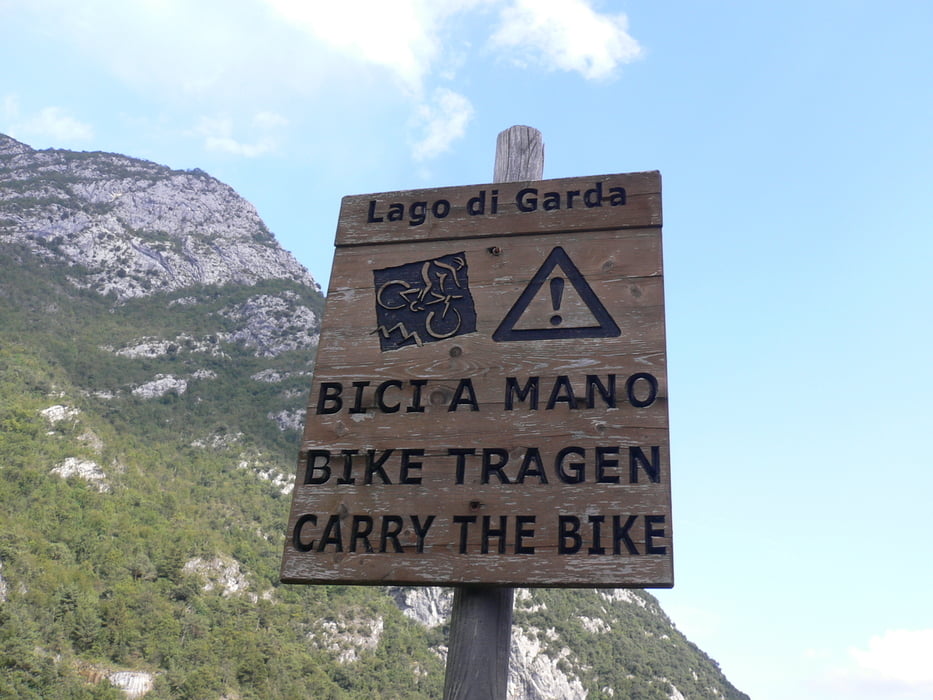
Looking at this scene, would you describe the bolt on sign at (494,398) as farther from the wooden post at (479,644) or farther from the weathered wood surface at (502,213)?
the wooden post at (479,644)

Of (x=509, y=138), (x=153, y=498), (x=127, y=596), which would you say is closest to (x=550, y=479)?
(x=509, y=138)

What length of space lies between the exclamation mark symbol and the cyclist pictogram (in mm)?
321

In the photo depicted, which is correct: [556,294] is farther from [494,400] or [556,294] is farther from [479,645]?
[479,645]

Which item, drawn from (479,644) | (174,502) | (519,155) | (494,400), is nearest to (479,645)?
(479,644)

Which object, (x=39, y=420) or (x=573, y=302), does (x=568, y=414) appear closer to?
(x=573, y=302)

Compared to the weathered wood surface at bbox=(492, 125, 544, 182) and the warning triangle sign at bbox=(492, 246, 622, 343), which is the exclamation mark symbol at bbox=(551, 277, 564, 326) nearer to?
the warning triangle sign at bbox=(492, 246, 622, 343)

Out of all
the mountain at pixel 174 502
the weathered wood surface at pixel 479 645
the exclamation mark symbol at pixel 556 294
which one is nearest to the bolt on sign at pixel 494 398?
the exclamation mark symbol at pixel 556 294

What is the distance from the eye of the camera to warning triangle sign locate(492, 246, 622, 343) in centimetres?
289

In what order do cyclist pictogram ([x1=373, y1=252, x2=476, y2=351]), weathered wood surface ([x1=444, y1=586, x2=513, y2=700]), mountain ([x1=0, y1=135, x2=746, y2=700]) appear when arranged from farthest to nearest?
1. mountain ([x1=0, y1=135, x2=746, y2=700])
2. cyclist pictogram ([x1=373, y1=252, x2=476, y2=351])
3. weathered wood surface ([x1=444, y1=586, x2=513, y2=700])

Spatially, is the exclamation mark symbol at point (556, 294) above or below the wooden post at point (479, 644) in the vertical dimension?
above

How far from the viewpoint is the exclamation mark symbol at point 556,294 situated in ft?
9.59

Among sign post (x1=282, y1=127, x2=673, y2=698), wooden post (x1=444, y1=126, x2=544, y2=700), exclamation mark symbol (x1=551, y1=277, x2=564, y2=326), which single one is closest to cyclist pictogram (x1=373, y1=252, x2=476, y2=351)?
sign post (x1=282, y1=127, x2=673, y2=698)

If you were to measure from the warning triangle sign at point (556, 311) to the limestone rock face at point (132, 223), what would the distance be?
11841cm

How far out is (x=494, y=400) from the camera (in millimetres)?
2822
